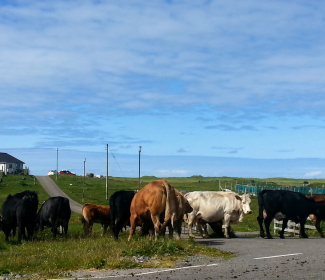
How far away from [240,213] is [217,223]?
1.15 m

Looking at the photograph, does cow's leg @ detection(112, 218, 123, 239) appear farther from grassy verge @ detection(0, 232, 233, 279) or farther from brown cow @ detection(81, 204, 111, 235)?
brown cow @ detection(81, 204, 111, 235)

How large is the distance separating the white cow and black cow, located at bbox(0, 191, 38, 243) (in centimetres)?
697

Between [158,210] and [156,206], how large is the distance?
0.15m

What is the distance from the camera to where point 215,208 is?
2394cm

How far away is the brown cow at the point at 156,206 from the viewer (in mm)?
18281

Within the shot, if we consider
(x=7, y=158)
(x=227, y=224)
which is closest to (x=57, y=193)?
→ (x=227, y=224)

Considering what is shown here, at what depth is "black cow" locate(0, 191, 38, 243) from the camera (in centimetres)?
2069

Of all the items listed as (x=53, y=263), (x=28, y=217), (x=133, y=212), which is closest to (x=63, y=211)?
(x=28, y=217)

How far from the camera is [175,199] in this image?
18.9m

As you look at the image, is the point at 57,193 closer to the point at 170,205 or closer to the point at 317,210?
the point at 317,210

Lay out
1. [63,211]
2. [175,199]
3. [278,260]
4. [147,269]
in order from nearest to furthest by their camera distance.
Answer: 1. [147,269]
2. [278,260]
3. [175,199]
4. [63,211]

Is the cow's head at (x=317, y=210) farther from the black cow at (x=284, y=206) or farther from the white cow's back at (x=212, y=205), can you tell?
the white cow's back at (x=212, y=205)

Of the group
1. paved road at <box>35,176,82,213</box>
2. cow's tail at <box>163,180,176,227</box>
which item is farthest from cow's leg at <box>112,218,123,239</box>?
paved road at <box>35,176,82,213</box>

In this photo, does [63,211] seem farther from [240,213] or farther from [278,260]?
[278,260]
